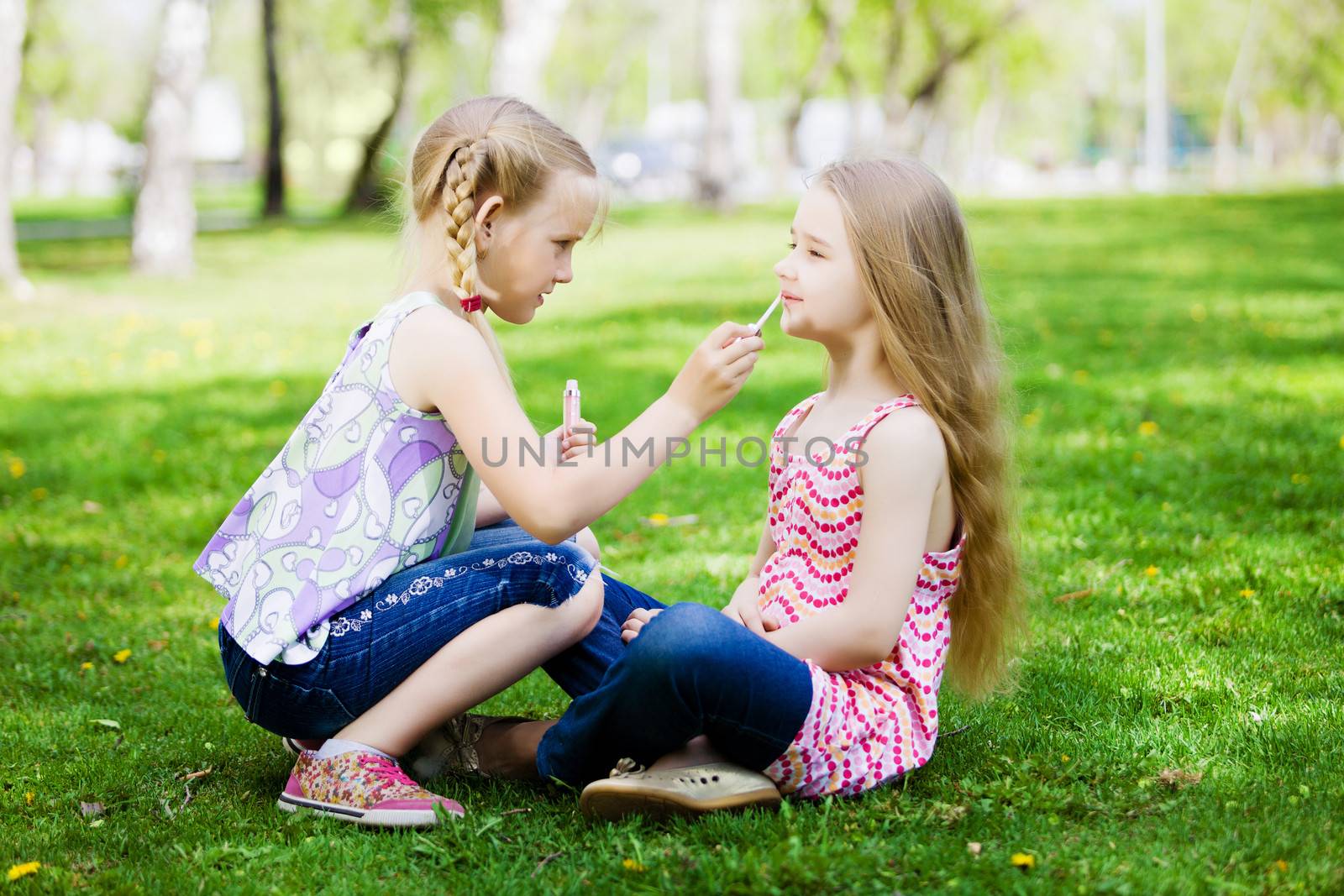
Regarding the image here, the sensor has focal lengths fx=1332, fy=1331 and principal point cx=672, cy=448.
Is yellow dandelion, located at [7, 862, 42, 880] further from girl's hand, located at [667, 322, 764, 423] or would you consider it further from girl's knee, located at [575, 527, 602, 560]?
girl's hand, located at [667, 322, 764, 423]

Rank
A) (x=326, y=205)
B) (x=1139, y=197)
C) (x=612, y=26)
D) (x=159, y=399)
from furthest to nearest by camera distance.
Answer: (x=612, y=26) < (x=326, y=205) < (x=1139, y=197) < (x=159, y=399)

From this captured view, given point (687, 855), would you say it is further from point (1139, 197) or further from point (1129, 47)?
point (1129, 47)

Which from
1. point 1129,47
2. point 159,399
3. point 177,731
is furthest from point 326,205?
point 1129,47

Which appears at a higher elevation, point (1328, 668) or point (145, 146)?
point (145, 146)

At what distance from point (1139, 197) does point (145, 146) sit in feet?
60.9

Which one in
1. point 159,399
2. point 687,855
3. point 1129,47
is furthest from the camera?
point 1129,47

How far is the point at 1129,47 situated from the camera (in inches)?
2164

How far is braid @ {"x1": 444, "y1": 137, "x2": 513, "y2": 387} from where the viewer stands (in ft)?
8.09

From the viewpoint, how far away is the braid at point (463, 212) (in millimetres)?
2467

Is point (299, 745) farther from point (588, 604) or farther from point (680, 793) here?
point (680, 793)

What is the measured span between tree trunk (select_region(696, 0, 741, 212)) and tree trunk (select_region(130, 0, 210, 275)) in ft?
30.9

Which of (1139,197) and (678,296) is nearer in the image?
(678,296)

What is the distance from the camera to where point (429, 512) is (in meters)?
2.53

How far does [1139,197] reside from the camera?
81.3 feet
